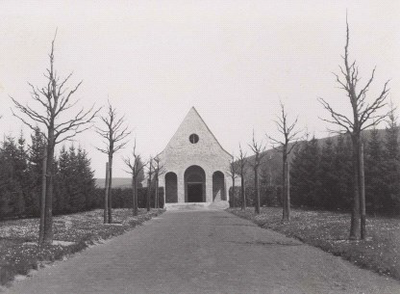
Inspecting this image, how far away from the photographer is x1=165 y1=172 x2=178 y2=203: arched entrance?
55.2 meters

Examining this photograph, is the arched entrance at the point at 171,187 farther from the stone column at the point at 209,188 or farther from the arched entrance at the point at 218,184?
the arched entrance at the point at 218,184

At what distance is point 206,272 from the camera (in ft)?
31.7

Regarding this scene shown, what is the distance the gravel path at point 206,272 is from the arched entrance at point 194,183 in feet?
134

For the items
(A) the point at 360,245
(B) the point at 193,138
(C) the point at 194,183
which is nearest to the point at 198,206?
(C) the point at 194,183

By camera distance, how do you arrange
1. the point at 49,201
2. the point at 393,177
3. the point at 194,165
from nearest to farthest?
1. the point at 49,201
2. the point at 393,177
3. the point at 194,165

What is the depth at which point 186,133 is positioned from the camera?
55875 millimetres

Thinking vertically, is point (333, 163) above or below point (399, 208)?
above

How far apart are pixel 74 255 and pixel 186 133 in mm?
43550

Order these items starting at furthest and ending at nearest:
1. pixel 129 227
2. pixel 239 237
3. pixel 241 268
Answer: pixel 129 227 < pixel 239 237 < pixel 241 268

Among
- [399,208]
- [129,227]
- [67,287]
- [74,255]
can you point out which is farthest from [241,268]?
[399,208]

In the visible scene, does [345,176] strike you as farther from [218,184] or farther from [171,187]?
[171,187]

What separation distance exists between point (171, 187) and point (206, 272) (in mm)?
46070

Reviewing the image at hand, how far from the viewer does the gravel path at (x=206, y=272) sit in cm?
812

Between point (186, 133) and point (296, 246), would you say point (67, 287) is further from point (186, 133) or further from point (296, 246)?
point (186, 133)
